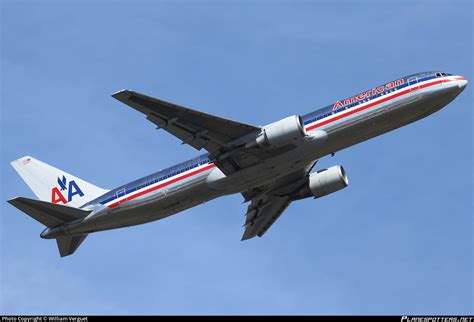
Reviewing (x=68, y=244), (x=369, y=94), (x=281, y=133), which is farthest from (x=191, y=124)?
(x=68, y=244)

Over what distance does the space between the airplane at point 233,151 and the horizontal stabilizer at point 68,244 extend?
0.23 feet

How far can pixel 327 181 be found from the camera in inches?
2298

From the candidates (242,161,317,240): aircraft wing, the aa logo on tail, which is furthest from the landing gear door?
the aa logo on tail

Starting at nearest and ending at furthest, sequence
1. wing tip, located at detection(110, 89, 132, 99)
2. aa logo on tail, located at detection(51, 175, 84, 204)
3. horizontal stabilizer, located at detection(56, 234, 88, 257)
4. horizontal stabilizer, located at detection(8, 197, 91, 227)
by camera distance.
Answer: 1. wing tip, located at detection(110, 89, 132, 99)
2. horizontal stabilizer, located at detection(8, 197, 91, 227)
3. horizontal stabilizer, located at detection(56, 234, 88, 257)
4. aa logo on tail, located at detection(51, 175, 84, 204)

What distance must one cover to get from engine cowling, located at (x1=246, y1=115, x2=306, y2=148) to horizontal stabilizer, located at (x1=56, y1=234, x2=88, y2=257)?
1493 cm

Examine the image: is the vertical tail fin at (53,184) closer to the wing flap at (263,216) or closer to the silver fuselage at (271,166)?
the silver fuselage at (271,166)

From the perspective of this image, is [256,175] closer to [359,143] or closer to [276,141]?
[276,141]

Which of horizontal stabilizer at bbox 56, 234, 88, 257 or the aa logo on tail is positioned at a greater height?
the aa logo on tail

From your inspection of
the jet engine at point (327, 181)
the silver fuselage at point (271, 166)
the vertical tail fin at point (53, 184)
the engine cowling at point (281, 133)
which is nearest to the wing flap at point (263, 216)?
the jet engine at point (327, 181)

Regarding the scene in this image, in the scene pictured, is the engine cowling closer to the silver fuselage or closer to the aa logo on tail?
the silver fuselage

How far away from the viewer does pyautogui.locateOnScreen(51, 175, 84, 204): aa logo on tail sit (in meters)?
60.0

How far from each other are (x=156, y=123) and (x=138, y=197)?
6681mm

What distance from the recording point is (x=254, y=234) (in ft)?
206

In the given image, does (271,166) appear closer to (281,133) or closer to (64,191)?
(281,133)
